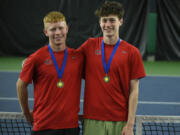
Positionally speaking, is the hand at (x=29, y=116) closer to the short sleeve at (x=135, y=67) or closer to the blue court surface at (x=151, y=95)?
the short sleeve at (x=135, y=67)

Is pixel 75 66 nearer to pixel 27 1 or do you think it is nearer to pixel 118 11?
pixel 118 11

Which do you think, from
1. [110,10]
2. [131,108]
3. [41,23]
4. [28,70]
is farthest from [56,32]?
[41,23]

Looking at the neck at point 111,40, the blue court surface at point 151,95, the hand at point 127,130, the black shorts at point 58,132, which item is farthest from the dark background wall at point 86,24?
the black shorts at point 58,132

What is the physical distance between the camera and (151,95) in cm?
626

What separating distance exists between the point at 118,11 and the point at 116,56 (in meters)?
0.35

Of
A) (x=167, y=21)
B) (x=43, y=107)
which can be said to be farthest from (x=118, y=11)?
(x=167, y=21)

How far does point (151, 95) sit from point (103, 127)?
421 centimetres

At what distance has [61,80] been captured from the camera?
2133mm

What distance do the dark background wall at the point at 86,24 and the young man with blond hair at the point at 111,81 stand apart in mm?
8531

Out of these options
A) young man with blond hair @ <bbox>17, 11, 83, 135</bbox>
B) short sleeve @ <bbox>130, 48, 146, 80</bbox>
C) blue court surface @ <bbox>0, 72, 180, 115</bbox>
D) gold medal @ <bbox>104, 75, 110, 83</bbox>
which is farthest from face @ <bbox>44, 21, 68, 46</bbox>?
blue court surface @ <bbox>0, 72, 180, 115</bbox>

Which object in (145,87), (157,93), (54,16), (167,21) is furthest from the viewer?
(167,21)

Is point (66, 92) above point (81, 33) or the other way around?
above

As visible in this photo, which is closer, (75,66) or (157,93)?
(75,66)

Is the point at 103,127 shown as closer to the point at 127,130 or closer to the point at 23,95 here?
the point at 127,130
